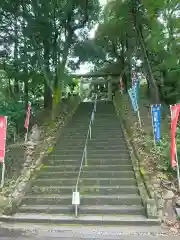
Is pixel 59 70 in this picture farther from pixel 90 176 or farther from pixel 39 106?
A: pixel 90 176

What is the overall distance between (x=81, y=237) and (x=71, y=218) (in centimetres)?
101

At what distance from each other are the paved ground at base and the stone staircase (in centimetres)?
30

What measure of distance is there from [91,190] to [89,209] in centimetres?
97

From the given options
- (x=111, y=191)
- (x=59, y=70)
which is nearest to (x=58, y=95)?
(x=59, y=70)

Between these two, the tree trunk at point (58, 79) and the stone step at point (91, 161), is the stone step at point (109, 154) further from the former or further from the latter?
the tree trunk at point (58, 79)

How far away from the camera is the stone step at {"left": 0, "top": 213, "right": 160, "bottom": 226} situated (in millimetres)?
6955

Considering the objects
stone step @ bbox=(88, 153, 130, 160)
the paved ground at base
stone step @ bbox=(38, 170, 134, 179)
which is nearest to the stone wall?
stone step @ bbox=(38, 170, 134, 179)

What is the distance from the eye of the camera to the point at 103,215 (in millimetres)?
7402

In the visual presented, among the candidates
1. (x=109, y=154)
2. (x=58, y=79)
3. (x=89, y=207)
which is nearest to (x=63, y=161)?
(x=109, y=154)

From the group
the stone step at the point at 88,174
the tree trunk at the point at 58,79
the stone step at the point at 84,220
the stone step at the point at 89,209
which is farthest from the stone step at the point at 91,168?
the tree trunk at the point at 58,79

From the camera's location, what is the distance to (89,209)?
757cm

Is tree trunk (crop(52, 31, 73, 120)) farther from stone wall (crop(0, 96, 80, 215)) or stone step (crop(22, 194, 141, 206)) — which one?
stone step (crop(22, 194, 141, 206))

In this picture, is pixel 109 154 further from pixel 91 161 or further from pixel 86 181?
pixel 86 181

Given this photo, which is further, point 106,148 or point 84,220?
point 106,148
